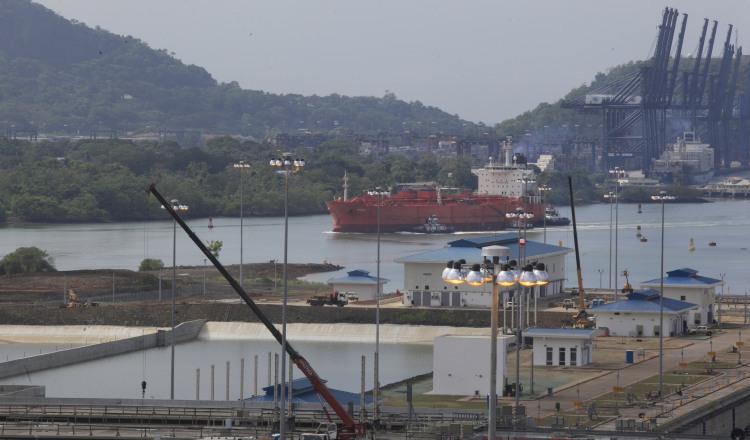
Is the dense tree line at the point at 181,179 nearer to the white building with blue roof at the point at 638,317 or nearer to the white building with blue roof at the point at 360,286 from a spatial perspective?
the white building with blue roof at the point at 360,286

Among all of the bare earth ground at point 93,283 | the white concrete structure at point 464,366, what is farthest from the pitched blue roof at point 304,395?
the bare earth ground at point 93,283

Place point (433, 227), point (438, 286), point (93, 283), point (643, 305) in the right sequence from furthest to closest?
point (433, 227)
point (93, 283)
point (438, 286)
point (643, 305)

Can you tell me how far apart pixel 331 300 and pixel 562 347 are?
43.3 feet

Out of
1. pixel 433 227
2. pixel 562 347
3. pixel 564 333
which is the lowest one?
pixel 433 227

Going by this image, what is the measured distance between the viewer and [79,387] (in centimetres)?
3453

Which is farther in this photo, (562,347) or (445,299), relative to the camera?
(445,299)

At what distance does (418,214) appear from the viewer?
337 feet

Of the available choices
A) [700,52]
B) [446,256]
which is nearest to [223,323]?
[446,256]

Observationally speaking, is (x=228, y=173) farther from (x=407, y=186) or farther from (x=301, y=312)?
(x=301, y=312)

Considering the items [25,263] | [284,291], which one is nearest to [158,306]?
[25,263]

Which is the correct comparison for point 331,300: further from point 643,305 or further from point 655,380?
point 655,380

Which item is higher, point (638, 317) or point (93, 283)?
point (638, 317)

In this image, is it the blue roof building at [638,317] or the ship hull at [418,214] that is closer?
the blue roof building at [638,317]

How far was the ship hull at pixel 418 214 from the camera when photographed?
99688mm
